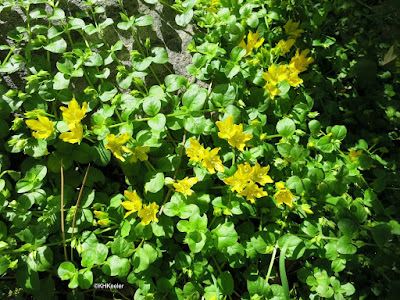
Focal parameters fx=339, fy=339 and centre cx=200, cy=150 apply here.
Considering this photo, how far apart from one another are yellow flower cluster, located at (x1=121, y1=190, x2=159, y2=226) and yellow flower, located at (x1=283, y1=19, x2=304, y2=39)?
160cm

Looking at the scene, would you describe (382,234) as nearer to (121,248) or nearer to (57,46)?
(121,248)

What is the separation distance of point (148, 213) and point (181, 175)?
0.34 meters

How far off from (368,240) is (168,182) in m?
1.17

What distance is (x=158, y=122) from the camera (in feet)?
6.11

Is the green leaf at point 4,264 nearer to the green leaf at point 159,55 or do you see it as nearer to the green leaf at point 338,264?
the green leaf at point 159,55

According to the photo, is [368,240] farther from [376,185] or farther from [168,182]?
[168,182]

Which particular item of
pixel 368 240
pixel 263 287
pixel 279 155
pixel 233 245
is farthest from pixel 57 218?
pixel 368 240

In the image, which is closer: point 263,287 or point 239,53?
point 263,287

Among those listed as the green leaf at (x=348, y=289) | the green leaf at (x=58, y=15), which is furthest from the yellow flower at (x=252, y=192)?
the green leaf at (x=58, y=15)

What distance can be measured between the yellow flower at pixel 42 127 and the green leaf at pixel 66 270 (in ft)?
2.22

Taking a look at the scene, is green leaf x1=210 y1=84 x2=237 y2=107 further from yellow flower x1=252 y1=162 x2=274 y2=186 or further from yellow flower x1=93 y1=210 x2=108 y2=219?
yellow flower x1=93 y1=210 x2=108 y2=219

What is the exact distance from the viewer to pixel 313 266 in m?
1.91

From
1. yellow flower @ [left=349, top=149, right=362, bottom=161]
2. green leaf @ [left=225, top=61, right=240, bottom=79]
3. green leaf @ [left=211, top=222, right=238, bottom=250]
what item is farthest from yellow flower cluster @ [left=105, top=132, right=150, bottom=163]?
yellow flower @ [left=349, top=149, right=362, bottom=161]

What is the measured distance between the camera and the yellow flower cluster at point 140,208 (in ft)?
5.70
